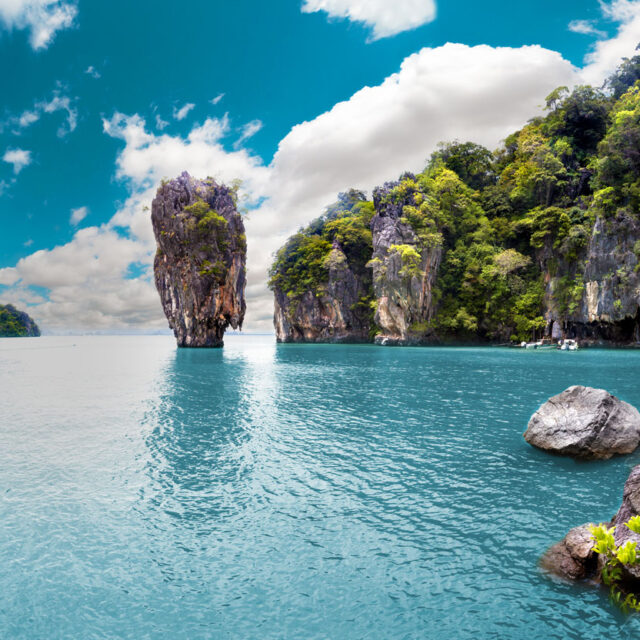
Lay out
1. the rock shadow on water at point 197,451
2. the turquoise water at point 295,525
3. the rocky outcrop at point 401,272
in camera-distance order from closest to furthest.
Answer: the turquoise water at point 295,525
the rock shadow on water at point 197,451
the rocky outcrop at point 401,272

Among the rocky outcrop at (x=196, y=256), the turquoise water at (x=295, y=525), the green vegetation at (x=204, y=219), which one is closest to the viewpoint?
the turquoise water at (x=295, y=525)

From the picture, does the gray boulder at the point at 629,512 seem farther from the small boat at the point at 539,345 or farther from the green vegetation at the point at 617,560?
the small boat at the point at 539,345

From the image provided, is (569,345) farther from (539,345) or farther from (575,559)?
(575,559)

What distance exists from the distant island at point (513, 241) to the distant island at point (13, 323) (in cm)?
12744

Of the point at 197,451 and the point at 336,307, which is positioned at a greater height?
the point at 336,307

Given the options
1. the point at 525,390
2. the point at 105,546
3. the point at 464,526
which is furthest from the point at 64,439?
the point at 525,390

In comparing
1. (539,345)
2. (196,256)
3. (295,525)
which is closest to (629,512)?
(295,525)

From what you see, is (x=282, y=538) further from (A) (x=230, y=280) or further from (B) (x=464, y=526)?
(A) (x=230, y=280)

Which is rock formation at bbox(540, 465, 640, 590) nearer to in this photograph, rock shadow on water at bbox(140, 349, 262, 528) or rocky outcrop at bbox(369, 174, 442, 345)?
rock shadow on water at bbox(140, 349, 262, 528)

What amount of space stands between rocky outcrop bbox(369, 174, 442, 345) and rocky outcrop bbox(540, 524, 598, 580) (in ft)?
151

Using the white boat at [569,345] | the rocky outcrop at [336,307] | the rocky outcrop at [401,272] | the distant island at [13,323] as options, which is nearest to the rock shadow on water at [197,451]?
the rocky outcrop at [401,272]

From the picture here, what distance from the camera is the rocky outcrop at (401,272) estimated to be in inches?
1986

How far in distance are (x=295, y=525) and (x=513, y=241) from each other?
176 feet

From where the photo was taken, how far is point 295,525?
652 cm
